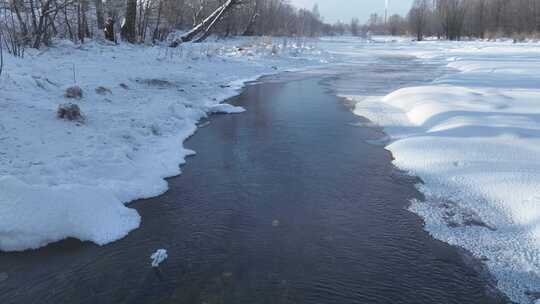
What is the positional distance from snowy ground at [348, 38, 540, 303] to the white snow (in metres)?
2.83

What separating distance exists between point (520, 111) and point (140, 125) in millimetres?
7460

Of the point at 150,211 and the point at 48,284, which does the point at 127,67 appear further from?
the point at 48,284

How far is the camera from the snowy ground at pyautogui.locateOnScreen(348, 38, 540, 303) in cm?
452

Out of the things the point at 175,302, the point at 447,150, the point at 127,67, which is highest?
the point at 127,67

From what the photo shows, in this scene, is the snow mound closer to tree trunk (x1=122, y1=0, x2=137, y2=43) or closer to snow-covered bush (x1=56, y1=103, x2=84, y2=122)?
snow-covered bush (x1=56, y1=103, x2=84, y2=122)

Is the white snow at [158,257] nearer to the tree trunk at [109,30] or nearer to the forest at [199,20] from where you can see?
the forest at [199,20]

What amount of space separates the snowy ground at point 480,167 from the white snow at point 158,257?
111 inches

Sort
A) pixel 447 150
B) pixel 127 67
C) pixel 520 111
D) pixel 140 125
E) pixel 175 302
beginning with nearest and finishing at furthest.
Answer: pixel 175 302, pixel 447 150, pixel 140 125, pixel 520 111, pixel 127 67

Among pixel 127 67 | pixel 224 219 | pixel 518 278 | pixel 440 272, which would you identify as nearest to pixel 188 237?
pixel 224 219

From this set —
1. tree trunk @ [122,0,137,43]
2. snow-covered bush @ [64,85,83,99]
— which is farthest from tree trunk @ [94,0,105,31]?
snow-covered bush @ [64,85,83,99]

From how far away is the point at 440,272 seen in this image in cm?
420

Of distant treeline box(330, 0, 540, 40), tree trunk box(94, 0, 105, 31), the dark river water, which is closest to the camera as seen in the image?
the dark river water

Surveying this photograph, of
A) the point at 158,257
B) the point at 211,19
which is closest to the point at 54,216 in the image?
the point at 158,257

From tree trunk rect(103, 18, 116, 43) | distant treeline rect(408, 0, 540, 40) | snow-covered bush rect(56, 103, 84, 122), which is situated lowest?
snow-covered bush rect(56, 103, 84, 122)
